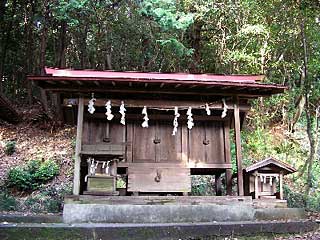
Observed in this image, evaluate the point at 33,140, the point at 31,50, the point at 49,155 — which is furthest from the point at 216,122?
the point at 31,50

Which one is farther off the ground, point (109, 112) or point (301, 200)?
point (109, 112)

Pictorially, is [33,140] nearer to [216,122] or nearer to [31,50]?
[31,50]

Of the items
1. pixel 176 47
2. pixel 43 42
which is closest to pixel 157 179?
pixel 176 47

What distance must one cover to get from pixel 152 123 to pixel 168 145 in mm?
722

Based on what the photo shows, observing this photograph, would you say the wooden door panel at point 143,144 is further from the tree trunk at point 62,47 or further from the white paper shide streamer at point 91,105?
the tree trunk at point 62,47

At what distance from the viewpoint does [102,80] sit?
9.04 meters

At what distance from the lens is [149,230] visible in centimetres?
819

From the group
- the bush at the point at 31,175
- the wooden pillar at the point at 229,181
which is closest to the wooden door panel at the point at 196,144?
the wooden pillar at the point at 229,181

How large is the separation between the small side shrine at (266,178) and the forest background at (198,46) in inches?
157

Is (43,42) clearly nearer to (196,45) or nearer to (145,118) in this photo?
(196,45)

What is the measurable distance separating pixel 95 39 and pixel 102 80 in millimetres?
11735

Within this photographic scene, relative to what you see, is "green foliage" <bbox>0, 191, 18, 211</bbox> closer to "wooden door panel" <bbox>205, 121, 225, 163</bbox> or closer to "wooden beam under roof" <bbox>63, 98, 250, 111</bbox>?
"wooden beam under roof" <bbox>63, 98, 250, 111</bbox>

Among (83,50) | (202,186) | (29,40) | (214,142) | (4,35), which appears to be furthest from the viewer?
(4,35)

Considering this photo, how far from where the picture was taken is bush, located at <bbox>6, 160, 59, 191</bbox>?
15.4 m
